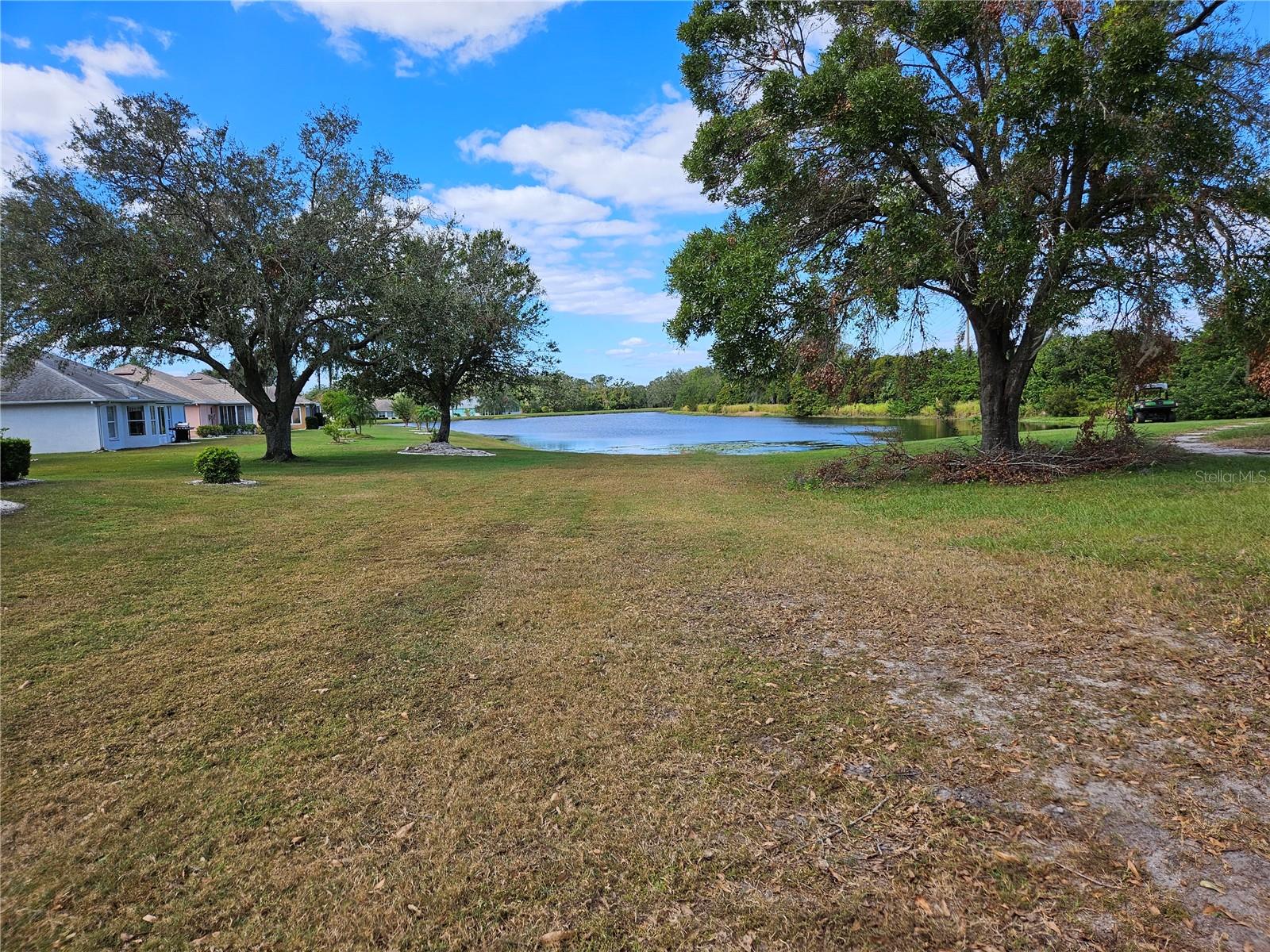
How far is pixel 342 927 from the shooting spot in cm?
201

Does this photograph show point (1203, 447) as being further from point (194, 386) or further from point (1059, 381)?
point (194, 386)

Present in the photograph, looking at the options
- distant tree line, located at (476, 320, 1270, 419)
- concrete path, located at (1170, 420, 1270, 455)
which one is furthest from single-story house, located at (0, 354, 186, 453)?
concrete path, located at (1170, 420, 1270, 455)

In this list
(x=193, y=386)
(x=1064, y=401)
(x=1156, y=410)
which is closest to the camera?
(x=1156, y=410)

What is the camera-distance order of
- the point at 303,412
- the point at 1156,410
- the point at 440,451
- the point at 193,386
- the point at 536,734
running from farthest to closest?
1. the point at 303,412
2. the point at 193,386
3. the point at 440,451
4. the point at 1156,410
5. the point at 536,734

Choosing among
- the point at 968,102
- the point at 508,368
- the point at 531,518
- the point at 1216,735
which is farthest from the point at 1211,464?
the point at 508,368

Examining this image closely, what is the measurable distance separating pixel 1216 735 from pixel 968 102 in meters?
9.74

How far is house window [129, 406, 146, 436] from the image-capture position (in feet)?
89.5

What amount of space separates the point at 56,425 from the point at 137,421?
4.18 metres

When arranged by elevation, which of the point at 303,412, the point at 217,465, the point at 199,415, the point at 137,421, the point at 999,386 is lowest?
the point at 217,465

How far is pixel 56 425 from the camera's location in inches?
929

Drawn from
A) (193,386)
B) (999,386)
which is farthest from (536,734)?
(193,386)

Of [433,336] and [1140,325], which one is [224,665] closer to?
[1140,325]

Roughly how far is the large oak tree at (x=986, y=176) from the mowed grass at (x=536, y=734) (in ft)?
12.0

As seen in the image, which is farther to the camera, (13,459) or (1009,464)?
(13,459)
